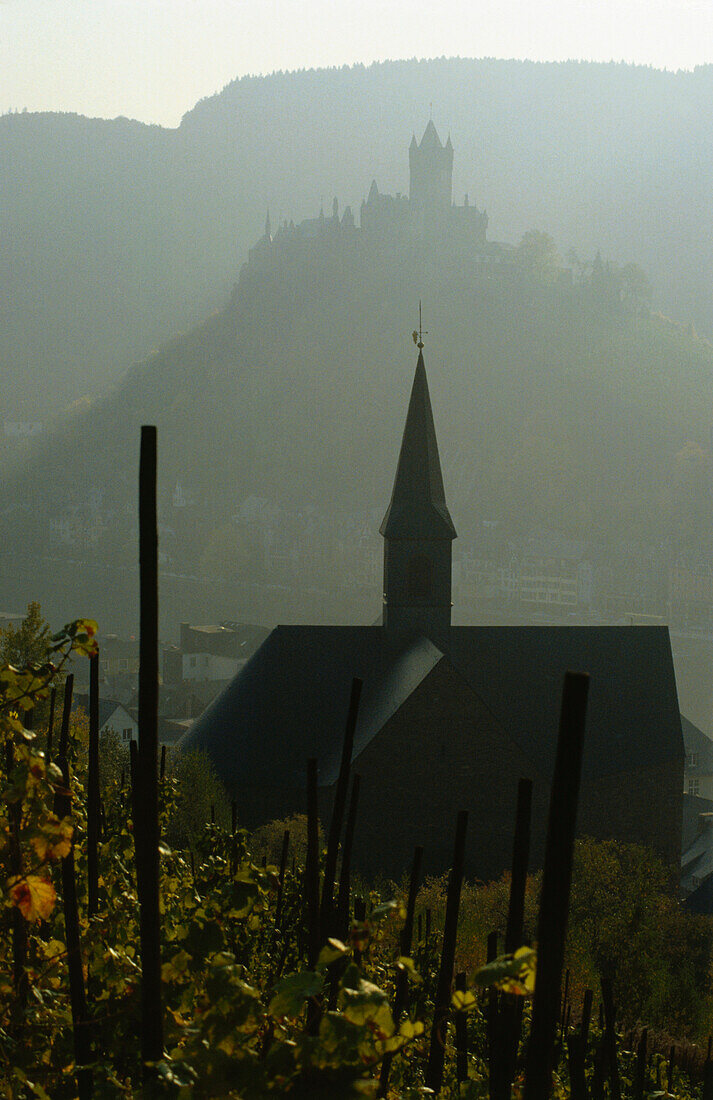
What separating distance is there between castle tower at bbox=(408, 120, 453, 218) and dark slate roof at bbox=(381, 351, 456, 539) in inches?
4105

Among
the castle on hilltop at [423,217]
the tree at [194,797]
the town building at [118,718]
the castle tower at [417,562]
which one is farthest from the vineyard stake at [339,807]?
the castle on hilltop at [423,217]

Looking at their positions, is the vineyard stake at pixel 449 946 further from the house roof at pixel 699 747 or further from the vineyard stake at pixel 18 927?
the house roof at pixel 699 747

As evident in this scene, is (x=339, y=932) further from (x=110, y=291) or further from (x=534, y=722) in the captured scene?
(x=110, y=291)

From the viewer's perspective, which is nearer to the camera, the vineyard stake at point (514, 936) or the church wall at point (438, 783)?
the vineyard stake at point (514, 936)

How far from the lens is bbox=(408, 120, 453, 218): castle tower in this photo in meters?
125

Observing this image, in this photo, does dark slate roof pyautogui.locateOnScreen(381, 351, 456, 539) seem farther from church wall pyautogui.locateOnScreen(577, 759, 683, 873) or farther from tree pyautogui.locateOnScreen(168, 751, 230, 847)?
church wall pyautogui.locateOnScreen(577, 759, 683, 873)

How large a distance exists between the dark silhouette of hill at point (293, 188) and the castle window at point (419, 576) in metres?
102

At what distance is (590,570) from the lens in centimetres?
10344

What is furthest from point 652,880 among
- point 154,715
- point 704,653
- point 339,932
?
point 704,653

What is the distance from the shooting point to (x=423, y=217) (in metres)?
124

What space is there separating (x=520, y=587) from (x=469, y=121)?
109 meters

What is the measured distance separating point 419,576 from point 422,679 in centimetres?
267

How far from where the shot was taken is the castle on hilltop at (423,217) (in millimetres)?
123000

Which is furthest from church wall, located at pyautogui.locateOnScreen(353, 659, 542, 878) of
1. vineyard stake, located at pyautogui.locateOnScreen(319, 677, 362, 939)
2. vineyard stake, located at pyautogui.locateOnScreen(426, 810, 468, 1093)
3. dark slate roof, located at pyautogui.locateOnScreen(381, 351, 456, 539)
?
vineyard stake, located at pyautogui.locateOnScreen(426, 810, 468, 1093)
